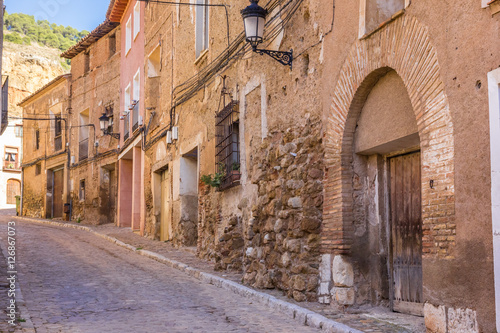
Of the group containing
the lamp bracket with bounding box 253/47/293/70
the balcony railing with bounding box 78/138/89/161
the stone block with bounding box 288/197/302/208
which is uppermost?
the balcony railing with bounding box 78/138/89/161

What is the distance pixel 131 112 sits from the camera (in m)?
21.3

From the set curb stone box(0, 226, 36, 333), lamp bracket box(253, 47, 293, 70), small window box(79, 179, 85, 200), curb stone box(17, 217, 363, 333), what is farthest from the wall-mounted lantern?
lamp bracket box(253, 47, 293, 70)

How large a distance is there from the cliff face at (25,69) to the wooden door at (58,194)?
17121 mm

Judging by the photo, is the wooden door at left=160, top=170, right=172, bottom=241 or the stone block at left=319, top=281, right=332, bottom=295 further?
the wooden door at left=160, top=170, right=172, bottom=241

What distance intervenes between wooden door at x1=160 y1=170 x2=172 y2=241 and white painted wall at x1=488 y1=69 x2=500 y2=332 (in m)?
11.7

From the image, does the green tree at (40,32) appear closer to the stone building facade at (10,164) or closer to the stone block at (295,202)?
the stone building facade at (10,164)

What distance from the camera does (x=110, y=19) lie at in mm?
23625

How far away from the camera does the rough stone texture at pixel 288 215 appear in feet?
25.1

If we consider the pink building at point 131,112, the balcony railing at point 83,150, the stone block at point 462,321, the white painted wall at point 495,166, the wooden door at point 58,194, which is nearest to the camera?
the white painted wall at point 495,166

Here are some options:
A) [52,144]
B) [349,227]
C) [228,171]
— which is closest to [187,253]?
[228,171]

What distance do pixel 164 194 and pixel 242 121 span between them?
7319mm

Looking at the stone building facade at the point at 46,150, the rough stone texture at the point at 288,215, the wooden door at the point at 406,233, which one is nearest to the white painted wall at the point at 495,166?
the wooden door at the point at 406,233

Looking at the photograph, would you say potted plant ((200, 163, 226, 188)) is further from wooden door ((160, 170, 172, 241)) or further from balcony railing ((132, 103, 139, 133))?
balcony railing ((132, 103, 139, 133))

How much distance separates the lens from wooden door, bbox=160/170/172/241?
634 inches
